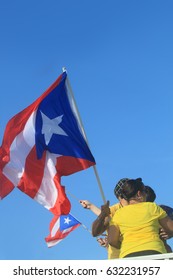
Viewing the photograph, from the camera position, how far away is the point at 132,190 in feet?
21.5

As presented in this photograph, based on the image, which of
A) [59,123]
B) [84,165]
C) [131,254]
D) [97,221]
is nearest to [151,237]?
[131,254]

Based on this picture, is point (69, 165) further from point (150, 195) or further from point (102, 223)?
point (102, 223)

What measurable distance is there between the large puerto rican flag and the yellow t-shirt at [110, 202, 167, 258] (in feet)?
11.4

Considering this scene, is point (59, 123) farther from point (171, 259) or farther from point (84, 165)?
point (171, 259)

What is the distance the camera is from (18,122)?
35.6 feet

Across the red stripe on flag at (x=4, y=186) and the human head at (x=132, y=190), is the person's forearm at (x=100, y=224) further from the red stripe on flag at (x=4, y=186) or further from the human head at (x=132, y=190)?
the red stripe on flag at (x=4, y=186)

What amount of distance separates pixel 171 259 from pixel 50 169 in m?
4.83

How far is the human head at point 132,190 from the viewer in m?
6.55

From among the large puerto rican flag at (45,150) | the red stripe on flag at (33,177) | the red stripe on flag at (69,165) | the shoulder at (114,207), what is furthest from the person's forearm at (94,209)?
the red stripe on flag at (33,177)

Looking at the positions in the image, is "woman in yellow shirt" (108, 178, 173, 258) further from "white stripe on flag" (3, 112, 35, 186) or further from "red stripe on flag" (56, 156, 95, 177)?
"white stripe on flag" (3, 112, 35, 186)

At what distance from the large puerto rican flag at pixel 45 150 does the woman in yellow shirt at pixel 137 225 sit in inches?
133

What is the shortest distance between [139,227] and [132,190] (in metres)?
0.48

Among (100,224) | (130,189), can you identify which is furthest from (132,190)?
(100,224)

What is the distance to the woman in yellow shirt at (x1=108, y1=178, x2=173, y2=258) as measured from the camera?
6.18 meters
